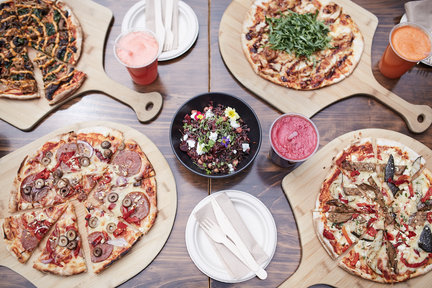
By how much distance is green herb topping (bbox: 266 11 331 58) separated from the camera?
3480mm

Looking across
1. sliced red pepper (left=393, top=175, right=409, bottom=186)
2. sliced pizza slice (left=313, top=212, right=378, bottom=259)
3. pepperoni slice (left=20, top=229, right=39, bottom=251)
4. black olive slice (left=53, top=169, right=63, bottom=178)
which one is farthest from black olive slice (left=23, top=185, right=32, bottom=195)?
sliced red pepper (left=393, top=175, right=409, bottom=186)

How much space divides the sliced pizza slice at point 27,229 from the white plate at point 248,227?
4.14 feet

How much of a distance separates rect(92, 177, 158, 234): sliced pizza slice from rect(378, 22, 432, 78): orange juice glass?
2.60 m

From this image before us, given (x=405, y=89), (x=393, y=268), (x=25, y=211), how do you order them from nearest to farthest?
(x=393, y=268), (x=25, y=211), (x=405, y=89)

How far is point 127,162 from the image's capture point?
318 centimetres

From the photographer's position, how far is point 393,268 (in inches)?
112

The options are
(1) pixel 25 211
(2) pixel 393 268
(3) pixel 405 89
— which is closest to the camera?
(2) pixel 393 268

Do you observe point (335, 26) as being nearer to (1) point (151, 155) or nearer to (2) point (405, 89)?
(2) point (405, 89)

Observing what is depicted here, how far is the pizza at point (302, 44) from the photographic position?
3.41 m

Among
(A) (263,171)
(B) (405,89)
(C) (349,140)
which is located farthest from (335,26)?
(A) (263,171)

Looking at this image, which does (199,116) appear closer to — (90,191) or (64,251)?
(90,191)

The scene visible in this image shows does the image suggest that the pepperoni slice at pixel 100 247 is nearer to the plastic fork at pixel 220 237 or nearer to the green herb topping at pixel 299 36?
the plastic fork at pixel 220 237

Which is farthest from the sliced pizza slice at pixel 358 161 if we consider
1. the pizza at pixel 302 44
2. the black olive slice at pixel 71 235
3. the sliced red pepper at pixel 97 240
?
the black olive slice at pixel 71 235

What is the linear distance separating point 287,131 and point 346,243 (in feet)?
3.61
